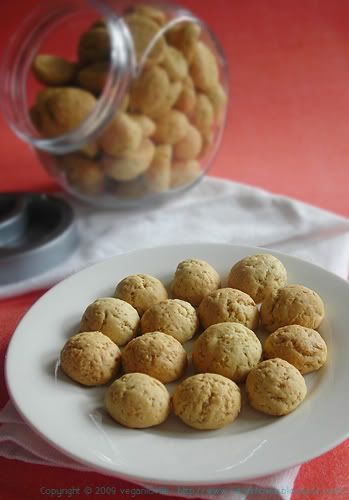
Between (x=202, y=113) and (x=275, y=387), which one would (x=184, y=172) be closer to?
Answer: (x=202, y=113)

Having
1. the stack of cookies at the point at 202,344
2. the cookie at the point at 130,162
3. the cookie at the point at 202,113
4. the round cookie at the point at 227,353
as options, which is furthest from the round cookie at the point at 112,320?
the cookie at the point at 202,113

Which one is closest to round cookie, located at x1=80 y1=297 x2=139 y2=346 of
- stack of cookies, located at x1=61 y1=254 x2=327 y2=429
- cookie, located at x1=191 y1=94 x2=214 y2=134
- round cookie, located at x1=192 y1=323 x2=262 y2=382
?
stack of cookies, located at x1=61 y1=254 x2=327 y2=429

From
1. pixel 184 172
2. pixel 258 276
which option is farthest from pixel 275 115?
pixel 258 276

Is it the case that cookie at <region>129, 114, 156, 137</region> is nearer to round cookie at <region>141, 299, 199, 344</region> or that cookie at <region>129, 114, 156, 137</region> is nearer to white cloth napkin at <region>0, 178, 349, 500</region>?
white cloth napkin at <region>0, 178, 349, 500</region>

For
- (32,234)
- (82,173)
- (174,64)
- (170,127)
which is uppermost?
(174,64)

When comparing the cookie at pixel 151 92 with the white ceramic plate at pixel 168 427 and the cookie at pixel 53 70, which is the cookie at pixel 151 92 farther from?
the white ceramic plate at pixel 168 427

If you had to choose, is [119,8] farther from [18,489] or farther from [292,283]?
[18,489]
